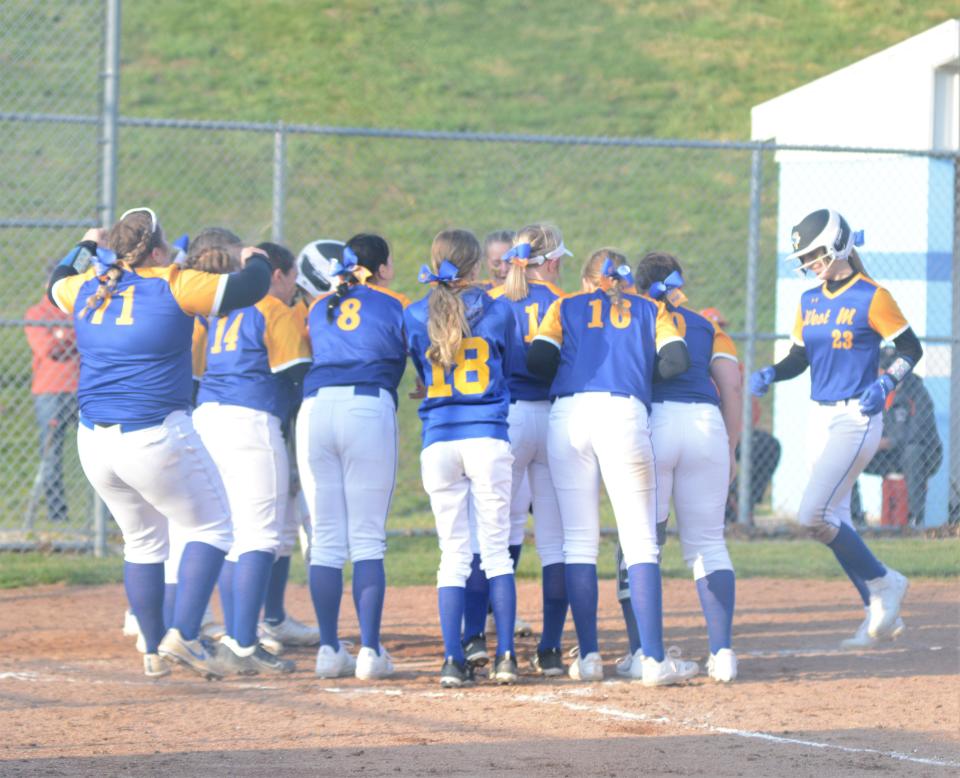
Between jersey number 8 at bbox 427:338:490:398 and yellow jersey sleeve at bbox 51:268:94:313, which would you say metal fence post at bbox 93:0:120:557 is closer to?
yellow jersey sleeve at bbox 51:268:94:313

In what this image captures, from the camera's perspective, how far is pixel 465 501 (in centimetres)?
642

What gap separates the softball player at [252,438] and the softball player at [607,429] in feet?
3.98

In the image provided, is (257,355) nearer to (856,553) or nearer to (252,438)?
(252,438)

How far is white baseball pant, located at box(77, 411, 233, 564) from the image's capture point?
20.3ft

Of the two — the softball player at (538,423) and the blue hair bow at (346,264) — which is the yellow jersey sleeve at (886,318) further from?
the blue hair bow at (346,264)

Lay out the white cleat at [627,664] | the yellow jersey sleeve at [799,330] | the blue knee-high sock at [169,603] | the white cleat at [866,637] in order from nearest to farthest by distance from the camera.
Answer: the white cleat at [627,664]
the blue knee-high sock at [169,603]
the white cleat at [866,637]
the yellow jersey sleeve at [799,330]

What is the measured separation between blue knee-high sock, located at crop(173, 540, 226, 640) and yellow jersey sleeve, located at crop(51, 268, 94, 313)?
1200mm

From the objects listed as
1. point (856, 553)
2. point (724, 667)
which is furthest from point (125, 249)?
point (856, 553)

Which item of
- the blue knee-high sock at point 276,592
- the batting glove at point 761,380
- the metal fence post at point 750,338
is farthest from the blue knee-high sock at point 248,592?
the metal fence post at point 750,338

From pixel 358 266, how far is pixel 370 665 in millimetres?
1792

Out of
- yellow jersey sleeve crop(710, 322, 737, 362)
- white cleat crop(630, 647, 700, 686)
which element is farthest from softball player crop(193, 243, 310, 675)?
yellow jersey sleeve crop(710, 322, 737, 362)

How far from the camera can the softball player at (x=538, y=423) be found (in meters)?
6.70

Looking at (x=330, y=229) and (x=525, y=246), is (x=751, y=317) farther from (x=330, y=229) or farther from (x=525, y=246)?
(x=330, y=229)

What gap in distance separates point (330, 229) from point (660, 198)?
4381mm
